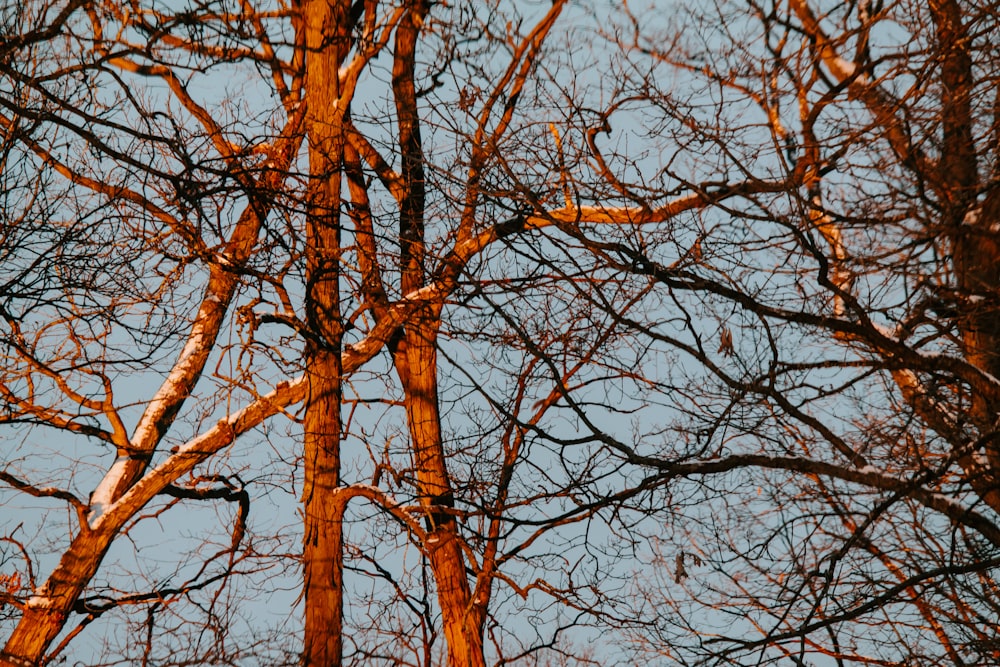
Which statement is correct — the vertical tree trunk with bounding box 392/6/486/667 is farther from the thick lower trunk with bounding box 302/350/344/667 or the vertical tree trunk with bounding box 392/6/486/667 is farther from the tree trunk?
the thick lower trunk with bounding box 302/350/344/667

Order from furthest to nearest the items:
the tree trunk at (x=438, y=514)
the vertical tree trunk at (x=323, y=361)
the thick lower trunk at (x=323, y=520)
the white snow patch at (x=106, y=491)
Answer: the white snow patch at (x=106, y=491), the tree trunk at (x=438, y=514), the vertical tree trunk at (x=323, y=361), the thick lower trunk at (x=323, y=520)

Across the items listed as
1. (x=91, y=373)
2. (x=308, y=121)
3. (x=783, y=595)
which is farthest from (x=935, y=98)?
(x=91, y=373)

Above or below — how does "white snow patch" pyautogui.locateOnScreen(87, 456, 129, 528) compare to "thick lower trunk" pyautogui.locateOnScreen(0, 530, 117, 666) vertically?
above

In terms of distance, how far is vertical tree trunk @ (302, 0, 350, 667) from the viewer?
699cm

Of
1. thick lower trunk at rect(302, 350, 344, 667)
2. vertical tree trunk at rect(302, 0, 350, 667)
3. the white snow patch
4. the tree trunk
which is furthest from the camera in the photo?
the white snow patch

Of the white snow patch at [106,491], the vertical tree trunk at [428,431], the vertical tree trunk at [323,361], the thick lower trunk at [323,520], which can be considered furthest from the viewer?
the white snow patch at [106,491]

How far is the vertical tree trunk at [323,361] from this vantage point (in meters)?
6.99

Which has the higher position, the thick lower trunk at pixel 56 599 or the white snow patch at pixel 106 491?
the white snow patch at pixel 106 491

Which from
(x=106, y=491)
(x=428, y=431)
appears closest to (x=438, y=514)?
(x=428, y=431)

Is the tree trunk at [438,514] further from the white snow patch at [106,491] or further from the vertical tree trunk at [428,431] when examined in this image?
the white snow patch at [106,491]

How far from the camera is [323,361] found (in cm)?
759

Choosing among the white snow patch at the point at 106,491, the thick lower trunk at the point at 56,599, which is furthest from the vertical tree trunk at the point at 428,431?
the thick lower trunk at the point at 56,599

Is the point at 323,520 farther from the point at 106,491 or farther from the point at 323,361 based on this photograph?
the point at 106,491

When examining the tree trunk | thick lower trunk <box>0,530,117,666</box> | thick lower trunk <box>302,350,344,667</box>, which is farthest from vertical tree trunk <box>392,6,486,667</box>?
thick lower trunk <box>0,530,117,666</box>
